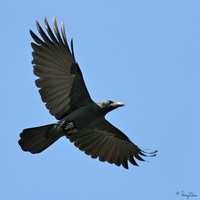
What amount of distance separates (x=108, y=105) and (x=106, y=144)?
5.48 ft

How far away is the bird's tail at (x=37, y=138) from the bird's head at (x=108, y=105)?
4.00ft

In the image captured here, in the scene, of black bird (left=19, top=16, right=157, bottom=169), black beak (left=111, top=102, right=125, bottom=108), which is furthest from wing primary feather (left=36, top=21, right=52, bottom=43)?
black beak (left=111, top=102, right=125, bottom=108)

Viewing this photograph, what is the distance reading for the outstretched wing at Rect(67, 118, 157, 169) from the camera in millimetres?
11172

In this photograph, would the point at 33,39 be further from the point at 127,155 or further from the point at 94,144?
the point at 127,155

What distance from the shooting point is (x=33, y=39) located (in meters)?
9.91

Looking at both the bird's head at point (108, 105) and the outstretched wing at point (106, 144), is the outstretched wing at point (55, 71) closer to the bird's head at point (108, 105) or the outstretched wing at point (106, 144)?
the bird's head at point (108, 105)

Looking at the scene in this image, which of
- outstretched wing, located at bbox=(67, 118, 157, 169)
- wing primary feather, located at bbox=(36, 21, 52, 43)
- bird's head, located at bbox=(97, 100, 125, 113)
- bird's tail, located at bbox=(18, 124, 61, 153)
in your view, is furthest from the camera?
outstretched wing, located at bbox=(67, 118, 157, 169)

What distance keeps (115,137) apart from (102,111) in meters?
1.52

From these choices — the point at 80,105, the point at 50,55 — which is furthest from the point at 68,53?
the point at 80,105

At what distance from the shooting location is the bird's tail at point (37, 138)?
1000cm

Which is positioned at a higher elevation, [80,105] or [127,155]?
[80,105]

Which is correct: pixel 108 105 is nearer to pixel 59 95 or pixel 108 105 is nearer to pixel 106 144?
pixel 59 95

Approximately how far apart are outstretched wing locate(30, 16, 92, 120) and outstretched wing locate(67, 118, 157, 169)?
3.98ft

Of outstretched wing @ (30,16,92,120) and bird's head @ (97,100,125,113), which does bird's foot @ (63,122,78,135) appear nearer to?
outstretched wing @ (30,16,92,120)
